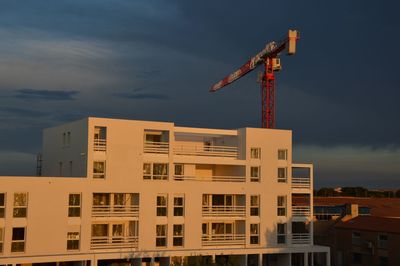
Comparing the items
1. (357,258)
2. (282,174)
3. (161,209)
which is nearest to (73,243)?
(161,209)

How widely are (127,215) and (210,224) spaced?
6.70m

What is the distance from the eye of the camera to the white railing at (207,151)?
42031 mm

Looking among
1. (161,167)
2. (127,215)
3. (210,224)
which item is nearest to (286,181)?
(210,224)

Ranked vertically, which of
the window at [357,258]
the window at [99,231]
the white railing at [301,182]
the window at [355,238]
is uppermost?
the white railing at [301,182]

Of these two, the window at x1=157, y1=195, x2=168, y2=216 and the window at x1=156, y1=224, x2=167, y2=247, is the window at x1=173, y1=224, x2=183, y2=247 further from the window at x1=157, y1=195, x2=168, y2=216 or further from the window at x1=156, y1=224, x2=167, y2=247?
the window at x1=157, y1=195, x2=168, y2=216

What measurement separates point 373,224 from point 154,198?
17811 millimetres

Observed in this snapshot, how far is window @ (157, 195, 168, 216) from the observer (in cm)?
3916

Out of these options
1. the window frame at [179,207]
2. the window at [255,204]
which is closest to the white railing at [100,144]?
the window frame at [179,207]

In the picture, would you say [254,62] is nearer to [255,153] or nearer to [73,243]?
[255,153]

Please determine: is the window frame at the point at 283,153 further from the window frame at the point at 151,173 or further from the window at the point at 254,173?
the window frame at the point at 151,173

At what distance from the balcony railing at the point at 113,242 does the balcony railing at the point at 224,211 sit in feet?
18.2

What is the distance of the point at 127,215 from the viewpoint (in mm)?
38188

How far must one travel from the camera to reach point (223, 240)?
41.4 m

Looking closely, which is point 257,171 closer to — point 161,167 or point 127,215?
point 161,167
